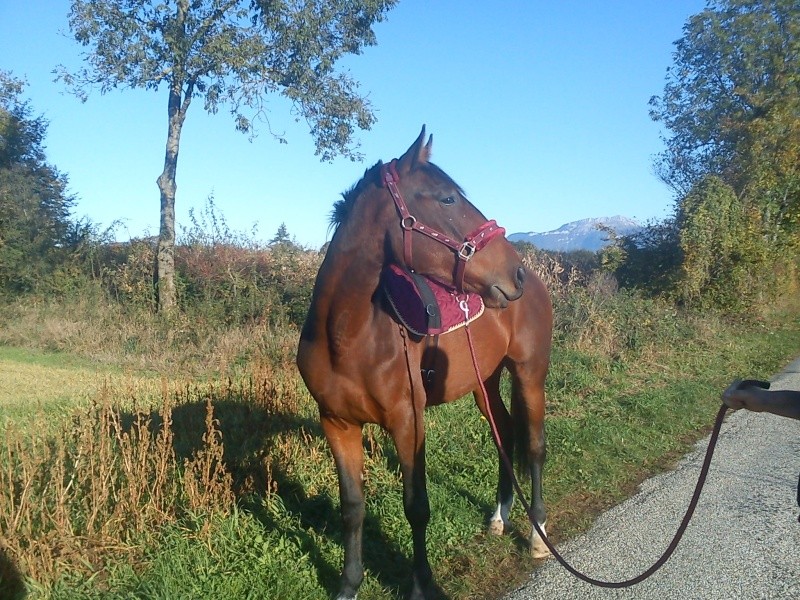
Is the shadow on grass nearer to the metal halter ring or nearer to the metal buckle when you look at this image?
the metal halter ring

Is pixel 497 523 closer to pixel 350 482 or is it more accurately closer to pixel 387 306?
pixel 350 482

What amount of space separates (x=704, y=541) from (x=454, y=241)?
265 centimetres

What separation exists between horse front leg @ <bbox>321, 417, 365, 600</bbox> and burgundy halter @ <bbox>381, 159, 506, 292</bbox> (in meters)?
1.05

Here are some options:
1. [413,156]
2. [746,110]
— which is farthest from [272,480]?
[746,110]

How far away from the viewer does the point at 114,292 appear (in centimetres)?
1394

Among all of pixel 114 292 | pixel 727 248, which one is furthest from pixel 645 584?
pixel 727 248

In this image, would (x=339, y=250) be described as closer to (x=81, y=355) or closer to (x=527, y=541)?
(x=527, y=541)

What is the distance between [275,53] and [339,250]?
12.4 meters

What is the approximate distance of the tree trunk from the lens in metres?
13.4

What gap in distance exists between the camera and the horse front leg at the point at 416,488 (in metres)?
3.24

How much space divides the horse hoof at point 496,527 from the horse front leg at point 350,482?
1179 millimetres

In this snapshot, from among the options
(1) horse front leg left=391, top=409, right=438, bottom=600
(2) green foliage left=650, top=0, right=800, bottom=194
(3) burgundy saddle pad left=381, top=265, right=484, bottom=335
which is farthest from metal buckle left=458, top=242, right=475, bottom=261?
(2) green foliage left=650, top=0, right=800, bottom=194

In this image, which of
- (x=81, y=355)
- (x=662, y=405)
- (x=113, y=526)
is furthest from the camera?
(x=81, y=355)

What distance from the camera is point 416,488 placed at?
329 cm
